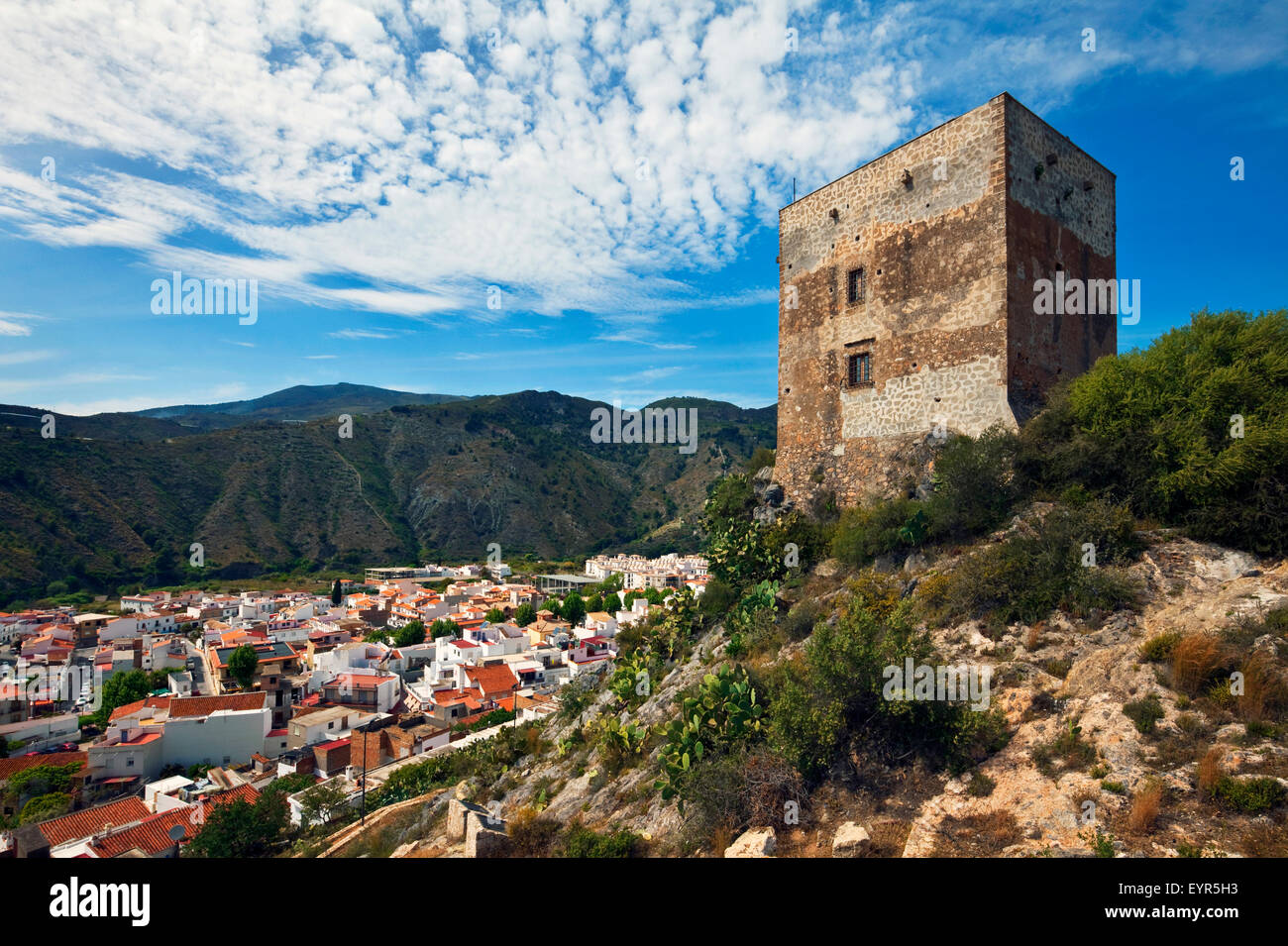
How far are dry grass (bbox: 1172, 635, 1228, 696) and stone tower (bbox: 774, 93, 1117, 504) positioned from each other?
16.2 ft

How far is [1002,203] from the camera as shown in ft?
33.9

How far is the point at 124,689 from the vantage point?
36.5 meters

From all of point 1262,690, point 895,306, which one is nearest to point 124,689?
point 895,306

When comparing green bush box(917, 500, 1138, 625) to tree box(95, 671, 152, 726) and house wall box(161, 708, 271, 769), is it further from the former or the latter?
tree box(95, 671, 152, 726)

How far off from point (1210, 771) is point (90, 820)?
90.7 ft

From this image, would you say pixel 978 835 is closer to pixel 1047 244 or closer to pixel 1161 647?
pixel 1161 647

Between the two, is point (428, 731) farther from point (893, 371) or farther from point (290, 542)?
point (290, 542)

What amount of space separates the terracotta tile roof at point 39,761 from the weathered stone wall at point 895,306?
32.5 meters

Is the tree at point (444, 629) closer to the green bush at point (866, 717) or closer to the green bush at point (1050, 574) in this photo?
the green bush at point (1050, 574)

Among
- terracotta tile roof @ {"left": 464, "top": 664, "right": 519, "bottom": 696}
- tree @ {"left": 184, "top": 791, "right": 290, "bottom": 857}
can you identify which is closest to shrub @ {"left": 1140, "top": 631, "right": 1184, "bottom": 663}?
tree @ {"left": 184, "top": 791, "right": 290, "bottom": 857}

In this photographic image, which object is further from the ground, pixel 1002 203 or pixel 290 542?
pixel 1002 203

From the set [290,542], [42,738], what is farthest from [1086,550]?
[290,542]

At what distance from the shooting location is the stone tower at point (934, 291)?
1054cm

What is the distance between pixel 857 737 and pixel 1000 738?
1.35 meters
